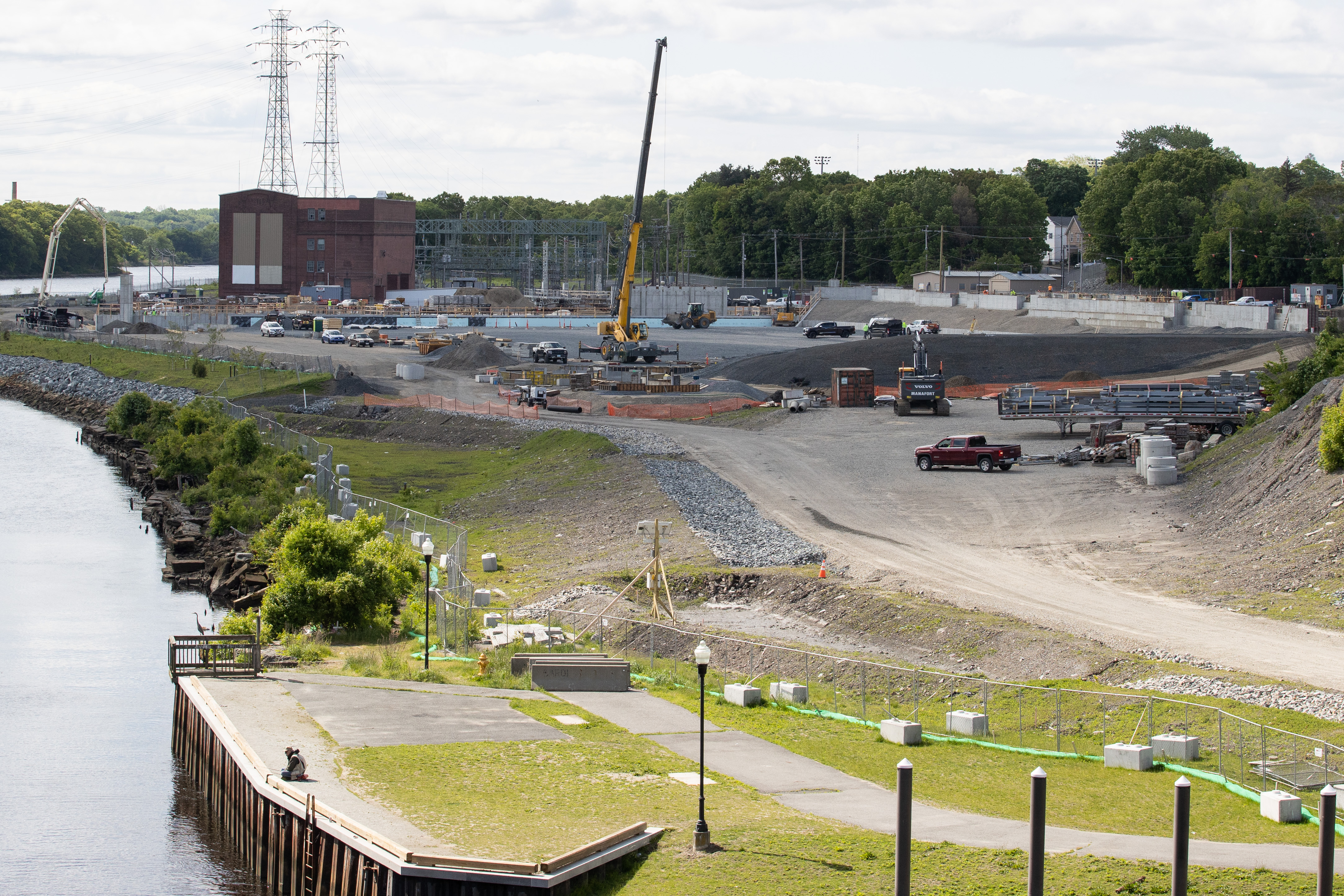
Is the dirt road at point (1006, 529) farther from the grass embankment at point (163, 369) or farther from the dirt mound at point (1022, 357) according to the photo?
the grass embankment at point (163, 369)

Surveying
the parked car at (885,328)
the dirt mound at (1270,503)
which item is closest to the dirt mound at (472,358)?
the parked car at (885,328)

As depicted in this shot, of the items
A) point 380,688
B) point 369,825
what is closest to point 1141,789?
point 369,825

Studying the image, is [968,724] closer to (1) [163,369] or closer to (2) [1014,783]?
(2) [1014,783]

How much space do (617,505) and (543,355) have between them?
170ft

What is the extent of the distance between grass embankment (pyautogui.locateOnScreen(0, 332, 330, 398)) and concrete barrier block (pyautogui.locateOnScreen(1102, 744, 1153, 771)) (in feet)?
252

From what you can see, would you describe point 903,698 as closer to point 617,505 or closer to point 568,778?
point 568,778

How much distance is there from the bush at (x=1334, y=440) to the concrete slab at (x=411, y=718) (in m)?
28.8

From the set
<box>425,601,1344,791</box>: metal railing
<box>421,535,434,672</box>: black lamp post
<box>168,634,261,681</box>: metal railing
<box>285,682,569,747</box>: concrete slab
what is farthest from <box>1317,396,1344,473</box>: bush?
<box>168,634,261,681</box>: metal railing

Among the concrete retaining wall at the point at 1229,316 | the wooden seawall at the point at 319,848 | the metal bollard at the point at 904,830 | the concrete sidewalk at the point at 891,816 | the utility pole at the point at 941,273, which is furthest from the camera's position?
the utility pole at the point at 941,273

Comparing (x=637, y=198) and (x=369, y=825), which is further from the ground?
(x=637, y=198)

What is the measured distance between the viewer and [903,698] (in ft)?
102

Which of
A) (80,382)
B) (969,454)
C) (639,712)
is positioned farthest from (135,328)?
(639,712)

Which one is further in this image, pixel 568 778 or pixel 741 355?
pixel 741 355

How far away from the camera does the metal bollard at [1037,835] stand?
1681 centimetres
